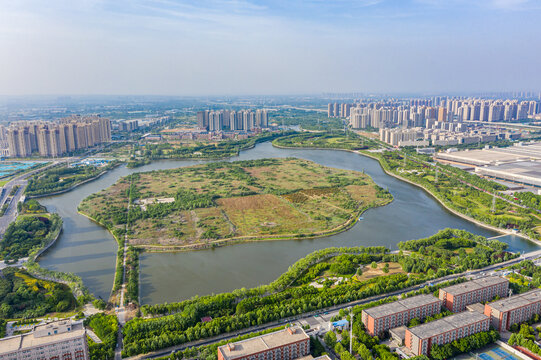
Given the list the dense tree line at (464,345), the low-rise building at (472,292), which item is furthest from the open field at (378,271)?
the dense tree line at (464,345)

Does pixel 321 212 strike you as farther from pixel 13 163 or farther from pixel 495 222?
pixel 13 163

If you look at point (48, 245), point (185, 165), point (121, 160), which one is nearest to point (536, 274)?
point (48, 245)

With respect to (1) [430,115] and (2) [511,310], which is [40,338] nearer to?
(2) [511,310]

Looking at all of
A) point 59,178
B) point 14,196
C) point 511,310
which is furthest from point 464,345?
point 59,178

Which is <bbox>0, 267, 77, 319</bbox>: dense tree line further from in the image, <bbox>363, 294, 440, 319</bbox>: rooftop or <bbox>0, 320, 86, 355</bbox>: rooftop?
<bbox>363, 294, 440, 319</bbox>: rooftop

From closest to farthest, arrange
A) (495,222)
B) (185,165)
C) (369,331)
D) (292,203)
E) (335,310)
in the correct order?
(369,331)
(335,310)
(495,222)
(292,203)
(185,165)

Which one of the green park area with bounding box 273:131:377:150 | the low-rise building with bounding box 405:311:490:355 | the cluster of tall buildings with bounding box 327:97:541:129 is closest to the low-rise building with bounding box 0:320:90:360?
the low-rise building with bounding box 405:311:490:355
